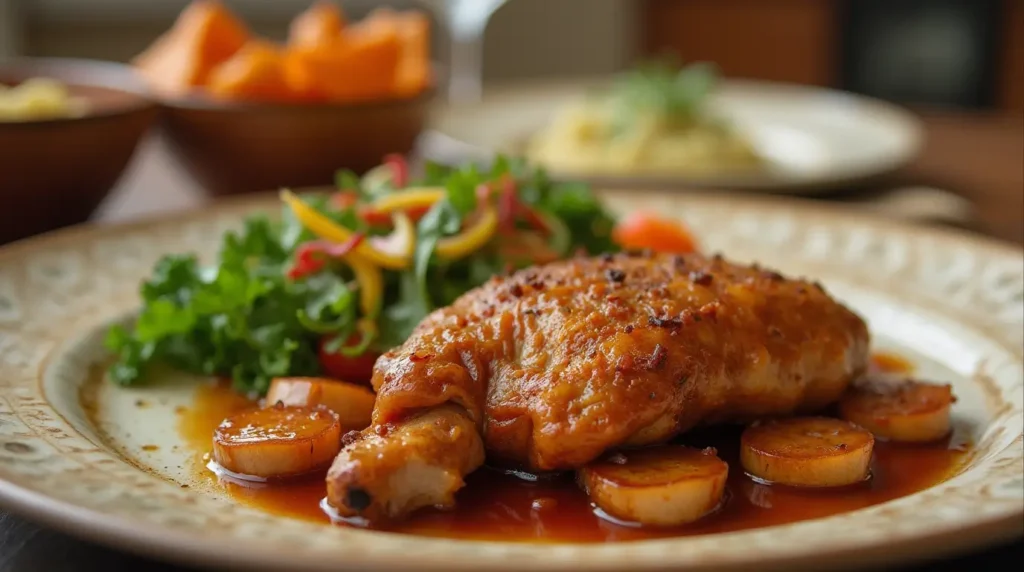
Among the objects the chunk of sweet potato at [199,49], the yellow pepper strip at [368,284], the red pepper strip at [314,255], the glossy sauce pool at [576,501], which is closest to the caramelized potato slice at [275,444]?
the glossy sauce pool at [576,501]

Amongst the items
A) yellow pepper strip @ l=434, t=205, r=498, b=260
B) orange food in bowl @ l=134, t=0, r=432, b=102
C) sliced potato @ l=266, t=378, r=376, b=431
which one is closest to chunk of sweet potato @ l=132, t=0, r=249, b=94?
orange food in bowl @ l=134, t=0, r=432, b=102

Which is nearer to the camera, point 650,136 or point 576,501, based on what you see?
point 576,501

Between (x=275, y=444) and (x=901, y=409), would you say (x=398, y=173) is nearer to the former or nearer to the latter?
(x=275, y=444)

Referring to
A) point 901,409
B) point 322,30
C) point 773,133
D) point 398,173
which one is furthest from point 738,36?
point 901,409

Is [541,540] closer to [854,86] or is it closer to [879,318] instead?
[879,318]

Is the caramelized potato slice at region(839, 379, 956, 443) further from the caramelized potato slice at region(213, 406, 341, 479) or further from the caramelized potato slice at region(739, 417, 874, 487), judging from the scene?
the caramelized potato slice at region(213, 406, 341, 479)

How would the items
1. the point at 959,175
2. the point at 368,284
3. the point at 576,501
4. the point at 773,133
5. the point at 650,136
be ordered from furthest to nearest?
the point at 773,133 → the point at 650,136 → the point at 959,175 → the point at 368,284 → the point at 576,501

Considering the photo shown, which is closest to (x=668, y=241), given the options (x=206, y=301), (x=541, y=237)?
(x=541, y=237)

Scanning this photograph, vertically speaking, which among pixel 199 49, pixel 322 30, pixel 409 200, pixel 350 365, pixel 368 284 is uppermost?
pixel 322 30
